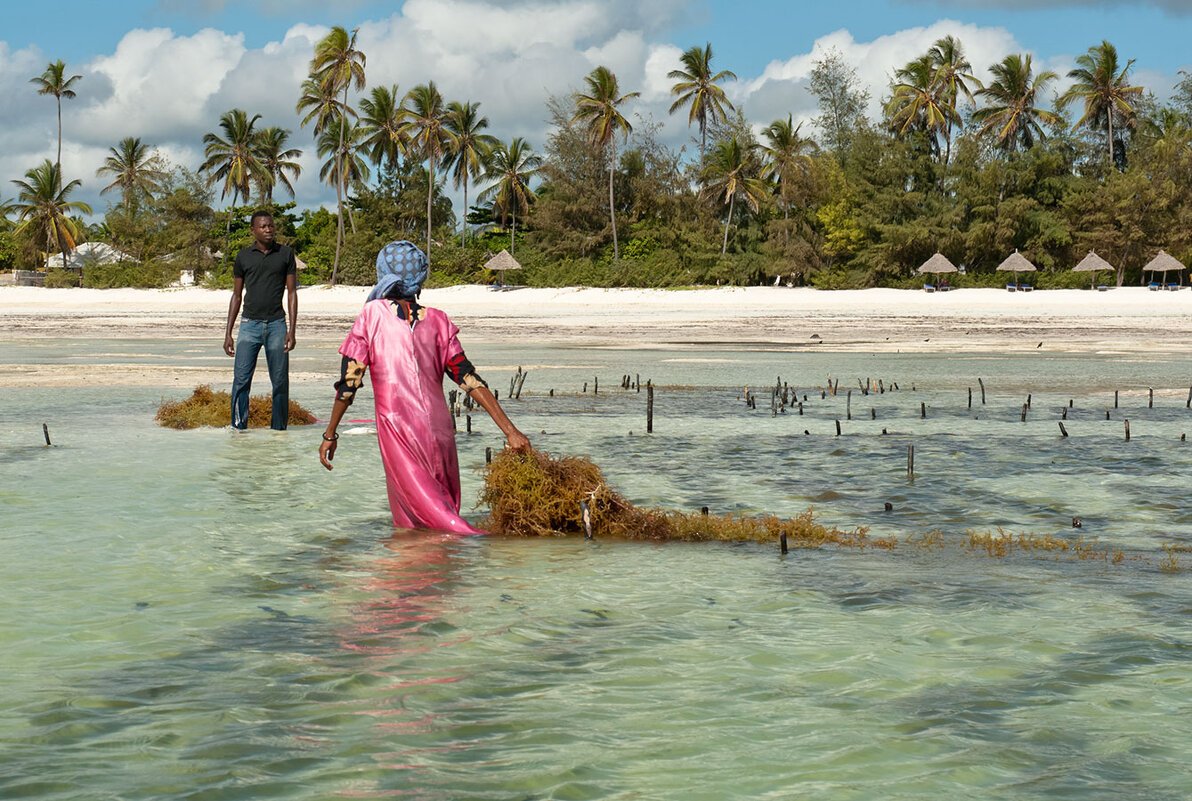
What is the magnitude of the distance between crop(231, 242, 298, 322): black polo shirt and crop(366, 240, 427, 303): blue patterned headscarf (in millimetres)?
4669

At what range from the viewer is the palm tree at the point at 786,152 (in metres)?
59.7

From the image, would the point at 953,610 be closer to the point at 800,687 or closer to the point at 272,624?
the point at 800,687

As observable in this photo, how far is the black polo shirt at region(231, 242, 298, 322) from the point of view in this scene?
11.1 metres

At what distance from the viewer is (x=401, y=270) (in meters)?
6.60

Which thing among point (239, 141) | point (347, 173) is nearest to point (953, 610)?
point (347, 173)

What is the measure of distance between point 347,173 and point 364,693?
67.1 m

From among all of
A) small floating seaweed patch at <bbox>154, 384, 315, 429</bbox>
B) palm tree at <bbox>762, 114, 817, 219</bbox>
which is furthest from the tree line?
small floating seaweed patch at <bbox>154, 384, 315, 429</bbox>

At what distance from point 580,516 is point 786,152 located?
5512cm

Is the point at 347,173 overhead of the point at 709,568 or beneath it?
overhead

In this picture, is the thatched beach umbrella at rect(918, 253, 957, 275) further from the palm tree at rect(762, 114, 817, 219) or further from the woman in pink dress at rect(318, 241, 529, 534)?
the woman in pink dress at rect(318, 241, 529, 534)

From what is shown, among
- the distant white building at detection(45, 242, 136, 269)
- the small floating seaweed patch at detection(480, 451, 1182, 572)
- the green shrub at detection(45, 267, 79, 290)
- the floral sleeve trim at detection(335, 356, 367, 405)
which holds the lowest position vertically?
the small floating seaweed patch at detection(480, 451, 1182, 572)

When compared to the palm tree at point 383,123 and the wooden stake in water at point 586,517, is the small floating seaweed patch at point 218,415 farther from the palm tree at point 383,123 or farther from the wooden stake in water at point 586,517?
the palm tree at point 383,123

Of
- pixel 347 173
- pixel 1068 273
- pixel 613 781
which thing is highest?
pixel 347 173

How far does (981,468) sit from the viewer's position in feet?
34.2
